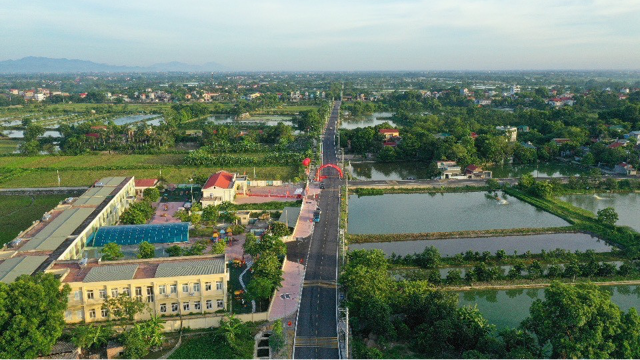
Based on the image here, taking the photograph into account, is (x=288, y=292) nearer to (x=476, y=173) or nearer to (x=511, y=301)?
(x=511, y=301)

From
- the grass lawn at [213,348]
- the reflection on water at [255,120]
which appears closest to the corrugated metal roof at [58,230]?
the grass lawn at [213,348]

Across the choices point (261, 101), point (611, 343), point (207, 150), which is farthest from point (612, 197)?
point (261, 101)

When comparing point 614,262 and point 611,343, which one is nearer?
point 611,343

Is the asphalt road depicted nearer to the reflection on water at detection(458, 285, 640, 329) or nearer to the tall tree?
the reflection on water at detection(458, 285, 640, 329)

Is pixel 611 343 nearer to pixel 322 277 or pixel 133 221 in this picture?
pixel 322 277

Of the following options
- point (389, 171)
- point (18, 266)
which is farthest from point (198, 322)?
Result: point (389, 171)

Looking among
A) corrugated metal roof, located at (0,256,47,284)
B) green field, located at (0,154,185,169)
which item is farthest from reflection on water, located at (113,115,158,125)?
corrugated metal roof, located at (0,256,47,284)

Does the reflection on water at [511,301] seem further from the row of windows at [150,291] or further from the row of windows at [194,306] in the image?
the row of windows at [150,291]
